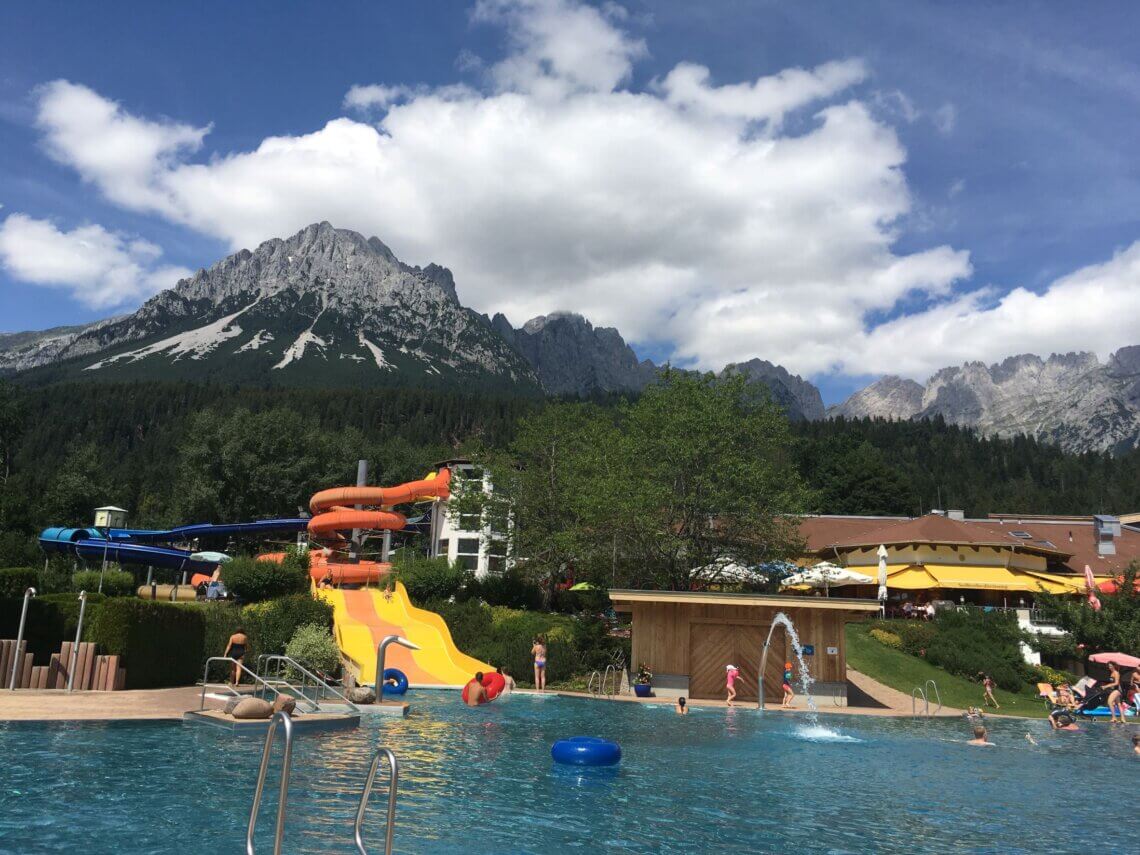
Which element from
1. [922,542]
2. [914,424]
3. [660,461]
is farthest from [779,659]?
[914,424]

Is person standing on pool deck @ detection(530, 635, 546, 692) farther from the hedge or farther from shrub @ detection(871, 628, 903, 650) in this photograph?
shrub @ detection(871, 628, 903, 650)

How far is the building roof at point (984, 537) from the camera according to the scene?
1925 inches

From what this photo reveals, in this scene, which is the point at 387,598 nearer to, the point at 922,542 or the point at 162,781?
the point at 162,781

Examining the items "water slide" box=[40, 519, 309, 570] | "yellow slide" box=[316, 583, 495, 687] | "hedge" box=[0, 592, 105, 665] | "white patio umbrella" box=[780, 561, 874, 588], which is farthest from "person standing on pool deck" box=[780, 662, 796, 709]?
"water slide" box=[40, 519, 309, 570]

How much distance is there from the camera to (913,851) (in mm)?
10602

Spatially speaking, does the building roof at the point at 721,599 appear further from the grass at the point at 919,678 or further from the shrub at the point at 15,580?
the shrub at the point at 15,580

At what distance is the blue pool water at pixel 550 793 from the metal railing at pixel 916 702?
7.59 metres

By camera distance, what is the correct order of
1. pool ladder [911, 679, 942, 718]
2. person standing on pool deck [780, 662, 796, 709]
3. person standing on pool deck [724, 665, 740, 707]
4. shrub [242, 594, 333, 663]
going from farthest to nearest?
person standing on pool deck [780, 662, 796, 709]
shrub [242, 594, 333, 663]
person standing on pool deck [724, 665, 740, 707]
pool ladder [911, 679, 942, 718]

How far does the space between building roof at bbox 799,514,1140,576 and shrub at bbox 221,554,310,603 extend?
2674 cm

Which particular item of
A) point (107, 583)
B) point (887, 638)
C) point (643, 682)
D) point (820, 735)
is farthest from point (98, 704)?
Answer: point (887, 638)

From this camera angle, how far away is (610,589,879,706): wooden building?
30703 mm

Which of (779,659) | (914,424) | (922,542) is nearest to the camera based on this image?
(779,659)

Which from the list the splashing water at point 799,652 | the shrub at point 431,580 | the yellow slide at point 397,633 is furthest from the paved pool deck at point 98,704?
the shrub at point 431,580

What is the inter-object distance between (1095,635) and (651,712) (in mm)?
21856
